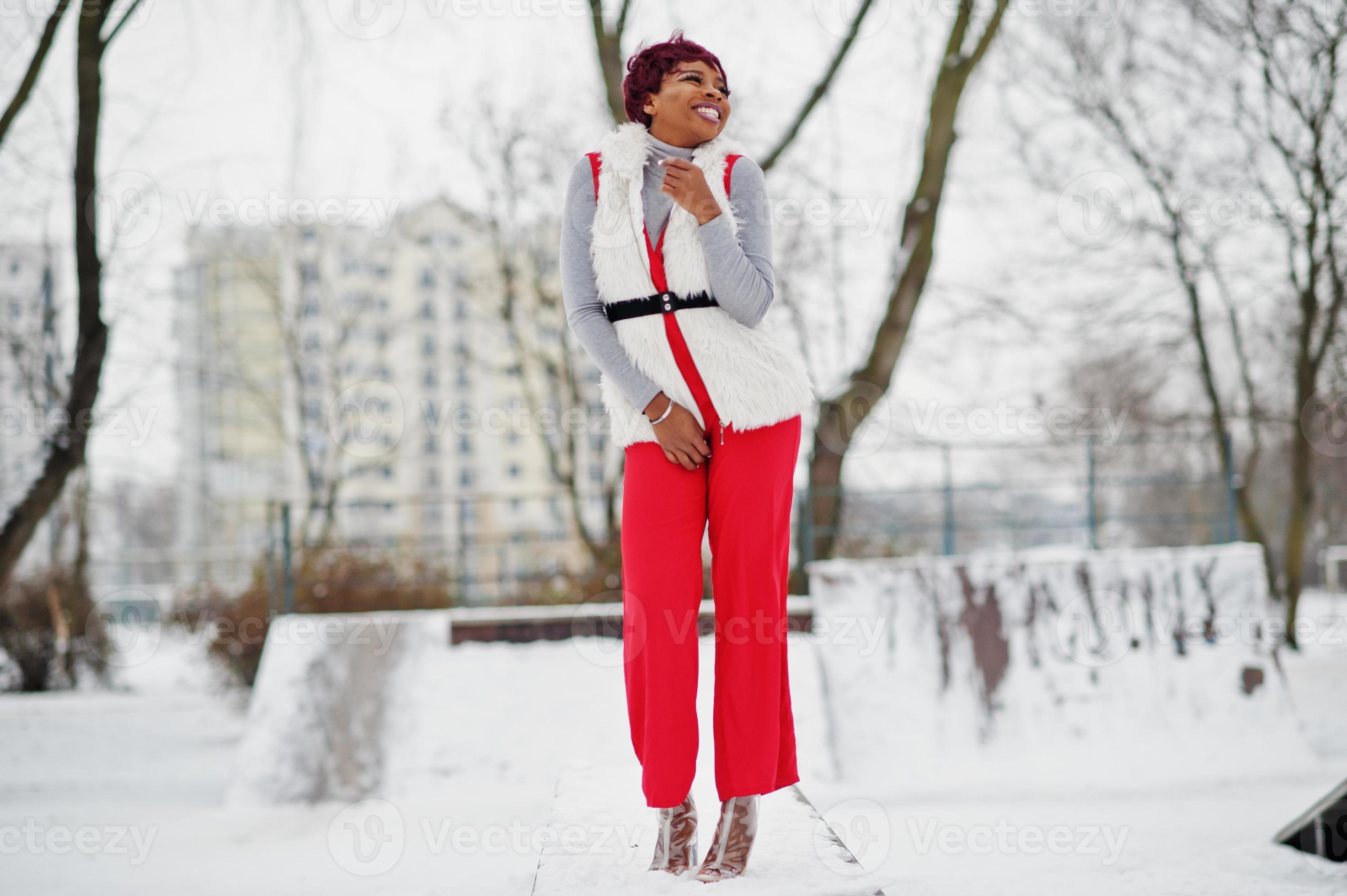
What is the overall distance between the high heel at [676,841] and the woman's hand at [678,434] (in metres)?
0.72

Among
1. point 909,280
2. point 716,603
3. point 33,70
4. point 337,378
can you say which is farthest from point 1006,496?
point 337,378

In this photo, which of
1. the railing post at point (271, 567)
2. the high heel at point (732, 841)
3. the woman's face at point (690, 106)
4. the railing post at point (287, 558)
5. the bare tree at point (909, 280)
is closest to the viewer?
the high heel at point (732, 841)

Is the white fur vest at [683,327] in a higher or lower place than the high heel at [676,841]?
higher

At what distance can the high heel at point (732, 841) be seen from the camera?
1.85 meters

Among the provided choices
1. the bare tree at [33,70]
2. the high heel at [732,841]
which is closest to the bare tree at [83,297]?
the bare tree at [33,70]

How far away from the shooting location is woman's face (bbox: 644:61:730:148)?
197 centimetres

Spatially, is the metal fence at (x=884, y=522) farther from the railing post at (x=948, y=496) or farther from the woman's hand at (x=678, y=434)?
the woman's hand at (x=678, y=434)

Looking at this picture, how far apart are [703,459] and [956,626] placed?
12.4 ft

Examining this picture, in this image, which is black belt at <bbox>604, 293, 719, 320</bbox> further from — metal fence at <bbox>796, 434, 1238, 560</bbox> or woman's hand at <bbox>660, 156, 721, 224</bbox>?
metal fence at <bbox>796, 434, 1238, 560</bbox>

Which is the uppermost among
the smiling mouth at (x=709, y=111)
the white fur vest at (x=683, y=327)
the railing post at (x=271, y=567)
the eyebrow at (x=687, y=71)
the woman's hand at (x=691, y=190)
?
the eyebrow at (x=687, y=71)

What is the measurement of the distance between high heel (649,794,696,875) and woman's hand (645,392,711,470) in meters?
0.72

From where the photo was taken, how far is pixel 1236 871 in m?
3.05

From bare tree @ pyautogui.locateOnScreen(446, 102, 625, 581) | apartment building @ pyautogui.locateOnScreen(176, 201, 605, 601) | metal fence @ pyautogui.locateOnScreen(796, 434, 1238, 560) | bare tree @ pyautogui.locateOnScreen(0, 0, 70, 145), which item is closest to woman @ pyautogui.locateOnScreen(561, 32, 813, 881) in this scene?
metal fence @ pyautogui.locateOnScreen(796, 434, 1238, 560)

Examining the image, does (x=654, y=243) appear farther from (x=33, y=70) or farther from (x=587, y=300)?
(x=33, y=70)
